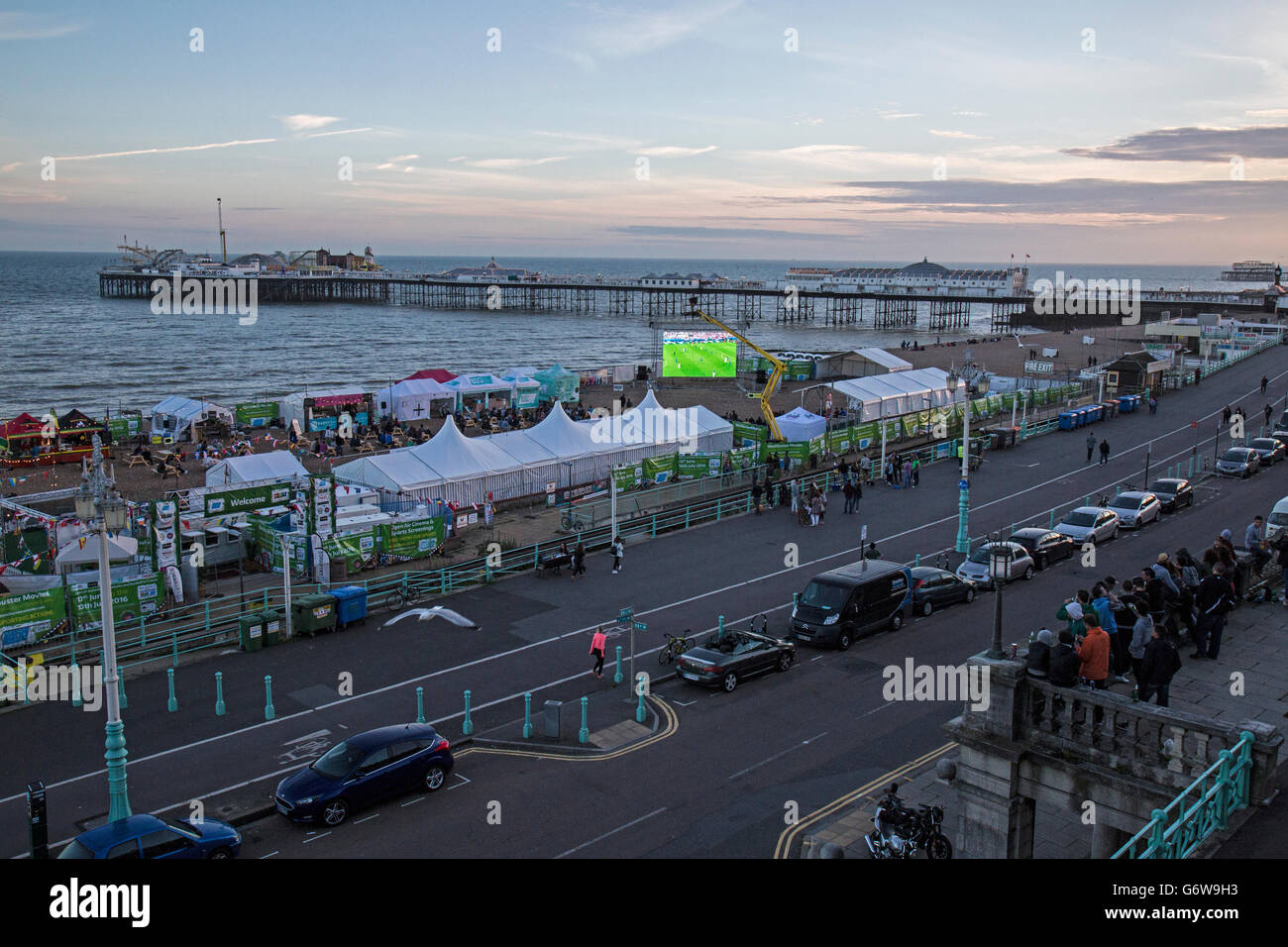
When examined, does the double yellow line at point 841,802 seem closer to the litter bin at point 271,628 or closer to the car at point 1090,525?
the litter bin at point 271,628

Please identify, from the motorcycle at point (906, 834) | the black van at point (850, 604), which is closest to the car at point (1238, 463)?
the black van at point (850, 604)

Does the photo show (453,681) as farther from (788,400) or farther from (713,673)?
(788,400)

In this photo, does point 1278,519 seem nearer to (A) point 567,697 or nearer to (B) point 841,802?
(B) point 841,802

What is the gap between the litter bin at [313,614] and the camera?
74.5 feet

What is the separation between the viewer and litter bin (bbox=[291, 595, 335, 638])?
22.7 metres

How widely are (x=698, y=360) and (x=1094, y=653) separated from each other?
65682 mm

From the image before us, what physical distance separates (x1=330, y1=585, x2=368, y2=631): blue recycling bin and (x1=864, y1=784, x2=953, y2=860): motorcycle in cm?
1450

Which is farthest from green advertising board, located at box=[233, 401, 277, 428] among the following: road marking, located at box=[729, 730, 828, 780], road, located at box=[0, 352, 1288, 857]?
road marking, located at box=[729, 730, 828, 780]

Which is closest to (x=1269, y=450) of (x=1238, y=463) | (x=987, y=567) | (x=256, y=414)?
(x=1238, y=463)

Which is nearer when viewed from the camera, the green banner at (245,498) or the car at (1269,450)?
the green banner at (245,498)

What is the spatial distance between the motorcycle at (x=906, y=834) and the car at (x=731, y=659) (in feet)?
22.9

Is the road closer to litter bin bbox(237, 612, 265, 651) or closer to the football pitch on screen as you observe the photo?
litter bin bbox(237, 612, 265, 651)
